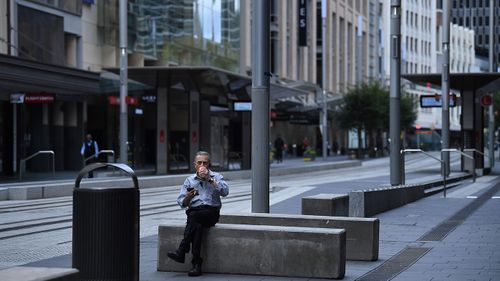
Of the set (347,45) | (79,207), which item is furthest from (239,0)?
(79,207)

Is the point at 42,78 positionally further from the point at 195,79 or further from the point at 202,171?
the point at 202,171

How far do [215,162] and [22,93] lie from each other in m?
13.3

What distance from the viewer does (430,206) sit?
63.3 feet

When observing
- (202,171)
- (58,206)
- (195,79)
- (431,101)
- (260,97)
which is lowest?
(58,206)

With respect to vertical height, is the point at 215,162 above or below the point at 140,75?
below

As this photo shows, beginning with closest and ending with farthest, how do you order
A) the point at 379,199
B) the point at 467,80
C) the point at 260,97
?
the point at 260,97 < the point at 379,199 < the point at 467,80

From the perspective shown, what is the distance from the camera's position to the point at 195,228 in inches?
372

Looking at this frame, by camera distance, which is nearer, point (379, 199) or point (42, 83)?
point (379, 199)

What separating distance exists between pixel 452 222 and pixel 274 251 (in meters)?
7.24

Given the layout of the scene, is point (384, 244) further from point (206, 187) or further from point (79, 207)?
point (79, 207)

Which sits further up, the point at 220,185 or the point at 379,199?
the point at 220,185

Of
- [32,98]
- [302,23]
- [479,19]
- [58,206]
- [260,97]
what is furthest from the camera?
[479,19]

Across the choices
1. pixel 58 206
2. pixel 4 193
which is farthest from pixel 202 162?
pixel 4 193

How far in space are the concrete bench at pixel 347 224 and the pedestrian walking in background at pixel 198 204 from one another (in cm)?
127
